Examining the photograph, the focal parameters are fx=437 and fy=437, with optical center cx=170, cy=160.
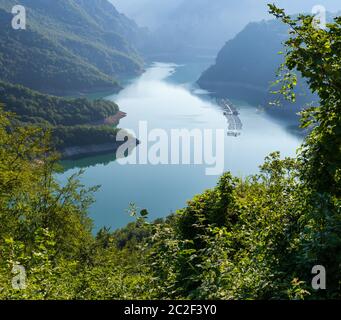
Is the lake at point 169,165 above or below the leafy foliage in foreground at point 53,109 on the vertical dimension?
below

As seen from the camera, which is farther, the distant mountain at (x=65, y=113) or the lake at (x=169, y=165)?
the distant mountain at (x=65, y=113)

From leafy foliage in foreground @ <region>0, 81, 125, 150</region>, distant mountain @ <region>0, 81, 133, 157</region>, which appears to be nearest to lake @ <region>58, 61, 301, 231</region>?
distant mountain @ <region>0, 81, 133, 157</region>

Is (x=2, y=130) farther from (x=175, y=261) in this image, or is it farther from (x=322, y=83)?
(x=322, y=83)

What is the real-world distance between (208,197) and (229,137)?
9409 centimetres

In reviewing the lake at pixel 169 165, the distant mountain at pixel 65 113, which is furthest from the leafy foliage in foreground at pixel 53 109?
the lake at pixel 169 165

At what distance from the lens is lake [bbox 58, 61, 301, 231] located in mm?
66306

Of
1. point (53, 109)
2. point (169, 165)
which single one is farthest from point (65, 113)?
point (169, 165)

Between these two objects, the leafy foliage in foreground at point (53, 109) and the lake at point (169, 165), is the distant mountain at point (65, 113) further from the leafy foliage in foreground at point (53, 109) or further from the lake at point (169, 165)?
the lake at point (169, 165)

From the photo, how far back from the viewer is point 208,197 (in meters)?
14.9

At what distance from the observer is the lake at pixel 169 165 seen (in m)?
66.3

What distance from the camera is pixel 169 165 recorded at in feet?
284

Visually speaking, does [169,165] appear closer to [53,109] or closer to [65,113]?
[65,113]

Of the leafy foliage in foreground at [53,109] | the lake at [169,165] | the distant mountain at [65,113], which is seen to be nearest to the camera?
the lake at [169,165]

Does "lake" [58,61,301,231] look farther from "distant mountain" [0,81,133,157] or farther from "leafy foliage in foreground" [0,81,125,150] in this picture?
"leafy foliage in foreground" [0,81,125,150]
